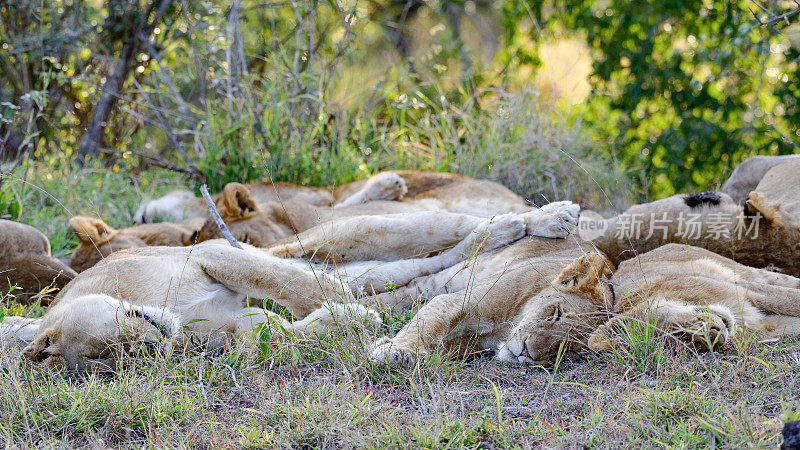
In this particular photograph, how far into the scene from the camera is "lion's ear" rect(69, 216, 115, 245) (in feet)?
14.0

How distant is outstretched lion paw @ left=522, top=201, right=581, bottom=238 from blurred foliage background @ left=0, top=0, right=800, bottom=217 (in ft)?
5.51

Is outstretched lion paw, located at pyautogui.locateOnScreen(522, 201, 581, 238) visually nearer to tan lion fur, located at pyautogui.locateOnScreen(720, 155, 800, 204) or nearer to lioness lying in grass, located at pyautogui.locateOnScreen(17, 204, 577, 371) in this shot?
lioness lying in grass, located at pyautogui.locateOnScreen(17, 204, 577, 371)

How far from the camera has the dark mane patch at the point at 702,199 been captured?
3770mm

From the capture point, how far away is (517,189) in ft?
19.7

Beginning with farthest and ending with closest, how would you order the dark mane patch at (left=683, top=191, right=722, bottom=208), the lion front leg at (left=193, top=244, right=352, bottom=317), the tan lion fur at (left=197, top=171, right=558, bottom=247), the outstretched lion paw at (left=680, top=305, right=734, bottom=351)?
the tan lion fur at (left=197, top=171, right=558, bottom=247) < the dark mane patch at (left=683, top=191, right=722, bottom=208) < the lion front leg at (left=193, top=244, right=352, bottom=317) < the outstretched lion paw at (left=680, top=305, right=734, bottom=351)

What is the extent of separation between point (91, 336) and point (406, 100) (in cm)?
418

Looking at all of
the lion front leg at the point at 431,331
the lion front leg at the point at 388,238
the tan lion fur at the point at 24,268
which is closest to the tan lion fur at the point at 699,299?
the lion front leg at the point at 431,331

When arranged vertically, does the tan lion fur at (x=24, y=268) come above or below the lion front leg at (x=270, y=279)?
below

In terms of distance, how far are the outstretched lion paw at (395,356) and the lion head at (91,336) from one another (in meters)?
0.87

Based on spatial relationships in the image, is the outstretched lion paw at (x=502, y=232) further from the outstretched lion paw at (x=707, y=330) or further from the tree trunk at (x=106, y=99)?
the tree trunk at (x=106, y=99)

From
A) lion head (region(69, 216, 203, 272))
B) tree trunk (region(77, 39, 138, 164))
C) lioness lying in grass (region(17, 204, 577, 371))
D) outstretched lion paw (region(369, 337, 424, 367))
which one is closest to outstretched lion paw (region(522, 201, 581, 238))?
lioness lying in grass (region(17, 204, 577, 371))

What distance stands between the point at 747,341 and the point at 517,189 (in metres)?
3.34

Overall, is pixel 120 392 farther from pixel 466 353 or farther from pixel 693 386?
pixel 693 386

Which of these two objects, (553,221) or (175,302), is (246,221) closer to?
(175,302)
